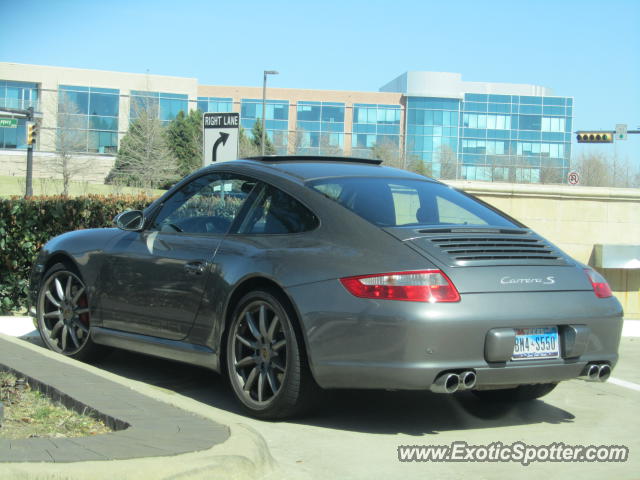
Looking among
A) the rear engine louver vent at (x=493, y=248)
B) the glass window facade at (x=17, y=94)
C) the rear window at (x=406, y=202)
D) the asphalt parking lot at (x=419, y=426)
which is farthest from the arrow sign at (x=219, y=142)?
the glass window facade at (x=17, y=94)

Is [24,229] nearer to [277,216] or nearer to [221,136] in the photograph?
[221,136]

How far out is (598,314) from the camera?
5082mm

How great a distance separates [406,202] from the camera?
5.73 metres

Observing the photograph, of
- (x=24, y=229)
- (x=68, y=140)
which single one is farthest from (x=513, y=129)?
(x=24, y=229)

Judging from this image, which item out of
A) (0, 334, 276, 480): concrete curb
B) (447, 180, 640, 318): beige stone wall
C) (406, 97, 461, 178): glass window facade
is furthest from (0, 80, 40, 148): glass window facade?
(0, 334, 276, 480): concrete curb

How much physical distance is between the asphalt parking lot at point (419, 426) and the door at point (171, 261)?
58 cm

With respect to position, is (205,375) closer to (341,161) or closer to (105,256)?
(105,256)

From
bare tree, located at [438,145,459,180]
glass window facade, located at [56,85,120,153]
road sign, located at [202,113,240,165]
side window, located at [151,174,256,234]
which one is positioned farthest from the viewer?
glass window facade, located at [56,85,120,153]

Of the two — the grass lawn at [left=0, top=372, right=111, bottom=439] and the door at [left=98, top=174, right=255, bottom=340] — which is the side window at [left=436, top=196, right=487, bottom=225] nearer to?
the door at [left=98, top=174, right=255, bottom=340]

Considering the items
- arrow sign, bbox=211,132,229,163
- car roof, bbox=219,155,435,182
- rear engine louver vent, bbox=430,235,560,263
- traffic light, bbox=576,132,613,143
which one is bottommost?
rear engine louver vent, bbox=430,235,560,263

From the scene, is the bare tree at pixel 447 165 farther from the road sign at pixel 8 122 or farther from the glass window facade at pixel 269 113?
the road sign at pixel 8 122

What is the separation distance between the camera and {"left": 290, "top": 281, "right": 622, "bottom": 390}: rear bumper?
181 inches

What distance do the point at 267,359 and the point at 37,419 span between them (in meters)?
1.30

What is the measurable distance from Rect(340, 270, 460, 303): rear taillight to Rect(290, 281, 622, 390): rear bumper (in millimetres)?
40
